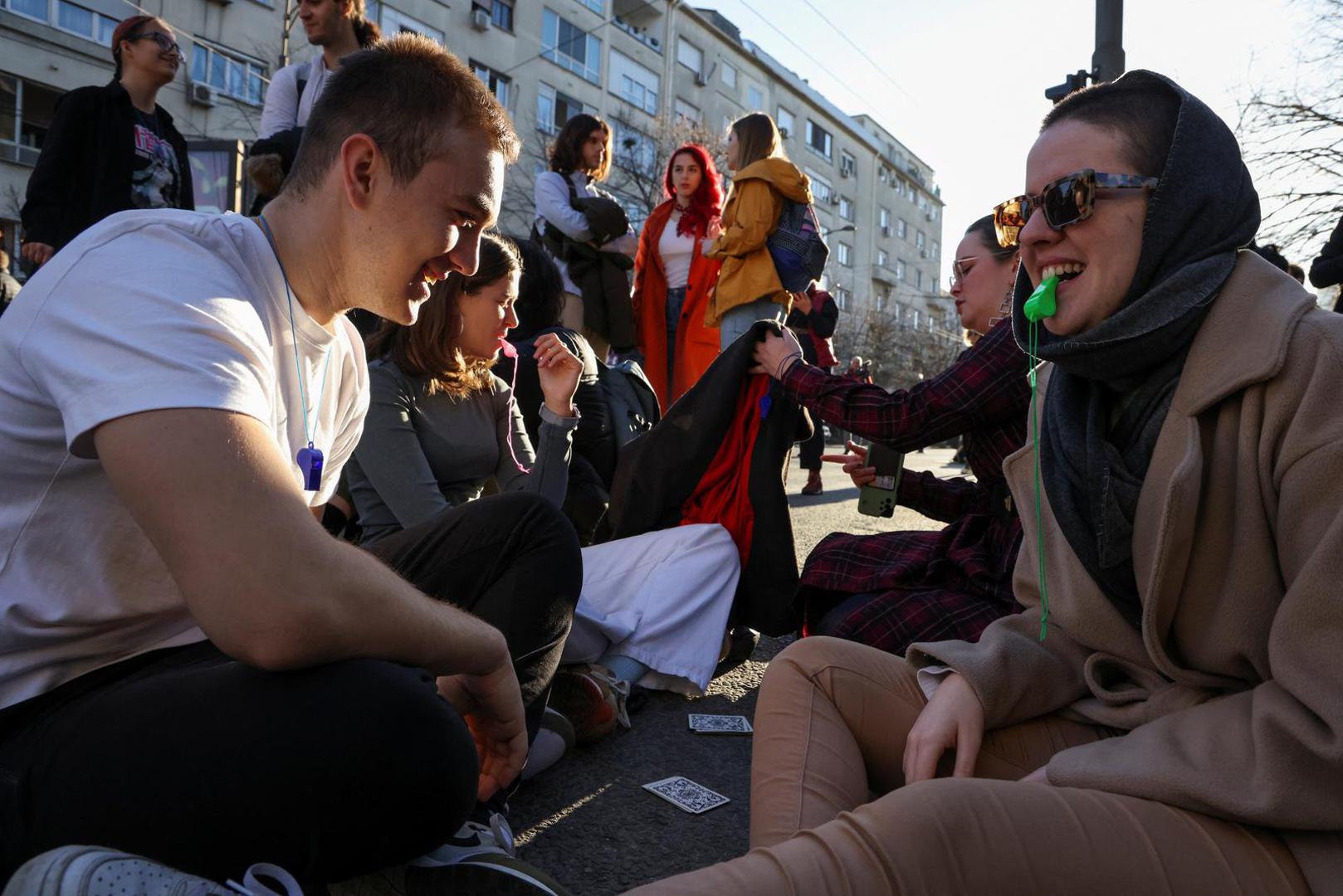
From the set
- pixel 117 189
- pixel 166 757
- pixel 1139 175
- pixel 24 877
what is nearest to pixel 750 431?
pixel 1139 175

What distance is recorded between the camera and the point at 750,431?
3.36m

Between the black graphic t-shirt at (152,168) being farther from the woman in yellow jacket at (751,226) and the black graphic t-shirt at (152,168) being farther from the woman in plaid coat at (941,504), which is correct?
the woman in plaid coat at (941,504)

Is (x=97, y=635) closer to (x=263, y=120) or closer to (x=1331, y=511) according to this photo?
(x=1331, y=511)

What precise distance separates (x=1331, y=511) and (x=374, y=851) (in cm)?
139

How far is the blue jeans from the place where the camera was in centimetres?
560

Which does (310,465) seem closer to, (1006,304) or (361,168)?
(361,168)

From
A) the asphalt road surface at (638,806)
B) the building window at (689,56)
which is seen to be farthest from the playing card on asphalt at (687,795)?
the building window at (689,56)

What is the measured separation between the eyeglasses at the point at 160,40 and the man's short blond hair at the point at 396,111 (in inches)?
138

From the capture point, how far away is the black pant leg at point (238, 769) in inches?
47.5

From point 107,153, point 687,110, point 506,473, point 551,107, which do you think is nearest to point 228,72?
point 551,107

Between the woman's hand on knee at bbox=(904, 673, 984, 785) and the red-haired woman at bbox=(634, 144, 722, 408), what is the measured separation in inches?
172

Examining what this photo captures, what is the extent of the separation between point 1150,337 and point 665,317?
485 centimetres

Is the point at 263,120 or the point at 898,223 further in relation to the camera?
the point at 898,223

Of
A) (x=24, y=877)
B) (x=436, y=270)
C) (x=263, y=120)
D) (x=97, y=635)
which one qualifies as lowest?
(x=24, y=877)
